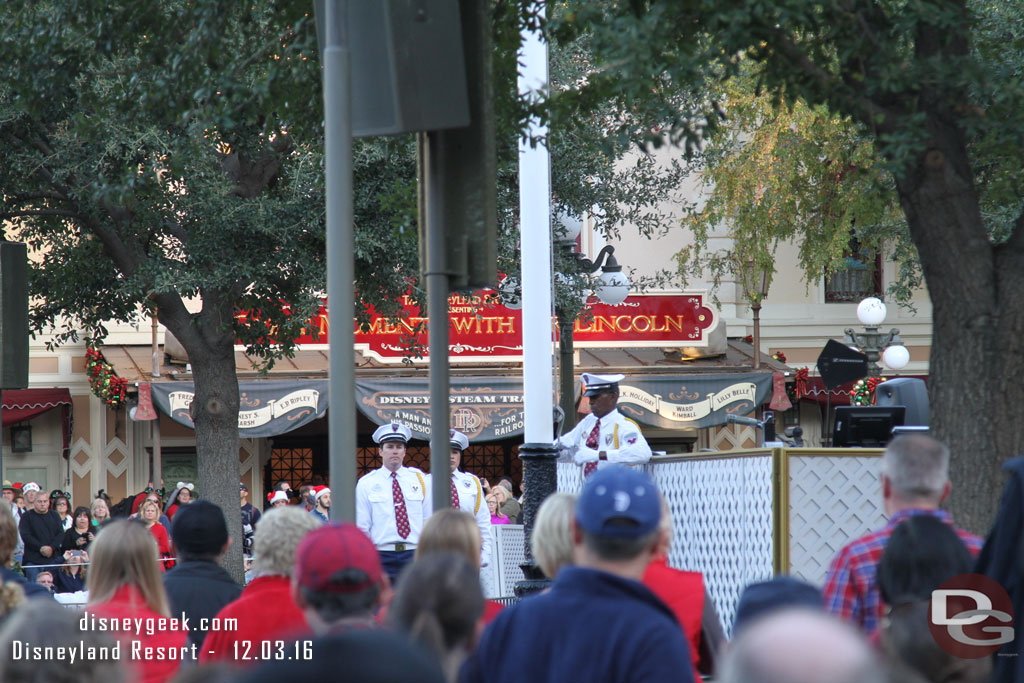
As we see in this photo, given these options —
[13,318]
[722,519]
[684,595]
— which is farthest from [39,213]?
[684,595]

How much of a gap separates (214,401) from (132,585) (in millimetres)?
10423

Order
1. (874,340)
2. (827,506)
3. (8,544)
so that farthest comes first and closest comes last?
(874,340) < (827,506) < (8,544)

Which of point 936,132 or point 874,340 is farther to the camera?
point 874,340

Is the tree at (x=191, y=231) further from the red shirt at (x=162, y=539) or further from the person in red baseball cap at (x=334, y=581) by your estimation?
the person in red baseball cap at (x=334, y=581)

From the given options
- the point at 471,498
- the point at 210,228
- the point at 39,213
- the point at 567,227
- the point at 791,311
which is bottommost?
the point at 471,498

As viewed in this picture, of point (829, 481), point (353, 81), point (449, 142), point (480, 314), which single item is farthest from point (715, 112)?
point (480, 314)

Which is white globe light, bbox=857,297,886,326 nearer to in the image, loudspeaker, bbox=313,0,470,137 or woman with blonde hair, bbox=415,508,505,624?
loudspeaker, bbox=313,0,470,137

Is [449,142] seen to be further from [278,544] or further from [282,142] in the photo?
[282,142]

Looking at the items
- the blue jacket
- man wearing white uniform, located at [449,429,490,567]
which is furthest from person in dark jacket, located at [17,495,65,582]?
the blue jacket

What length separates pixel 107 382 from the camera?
21.1 meters

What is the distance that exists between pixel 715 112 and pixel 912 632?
322 centimetres

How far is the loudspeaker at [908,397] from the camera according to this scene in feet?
32.7

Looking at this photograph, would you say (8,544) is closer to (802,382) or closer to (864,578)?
(864,578)

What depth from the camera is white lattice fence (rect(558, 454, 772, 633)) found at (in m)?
7.80
